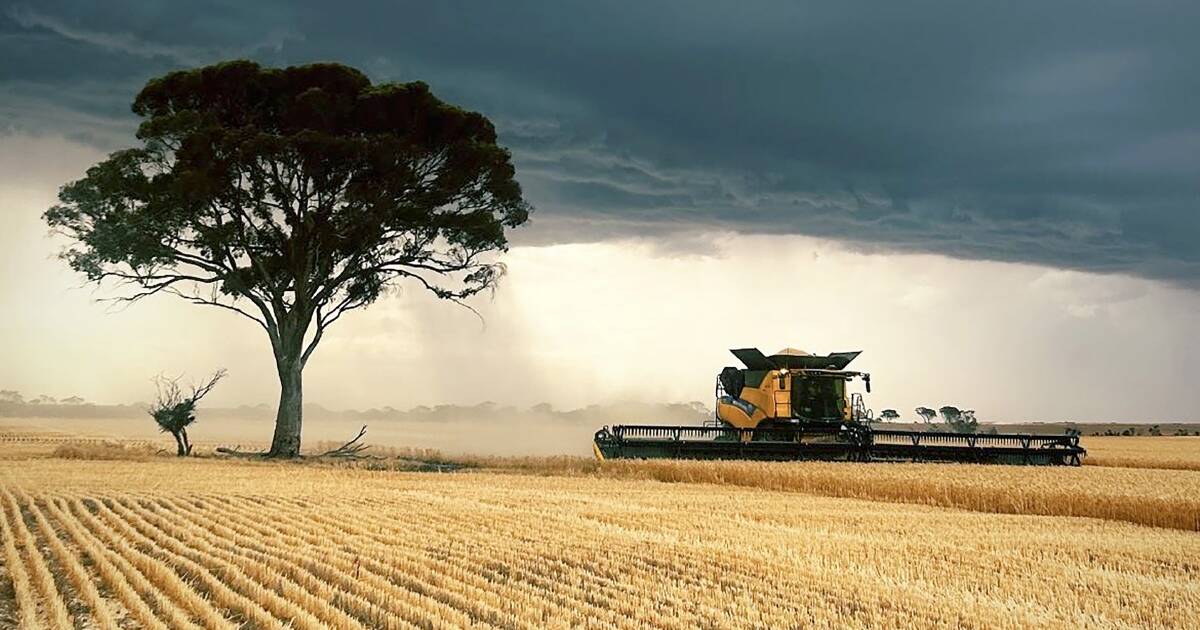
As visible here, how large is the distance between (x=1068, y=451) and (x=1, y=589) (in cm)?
2814

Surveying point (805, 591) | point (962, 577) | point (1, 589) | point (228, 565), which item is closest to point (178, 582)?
point (228, 565)

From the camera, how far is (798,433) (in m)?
31.0

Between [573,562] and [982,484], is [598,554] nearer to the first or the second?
[573,562]

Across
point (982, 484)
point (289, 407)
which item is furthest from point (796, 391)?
point (289, 407)

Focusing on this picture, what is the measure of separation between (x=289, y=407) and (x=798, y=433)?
52.1 ft

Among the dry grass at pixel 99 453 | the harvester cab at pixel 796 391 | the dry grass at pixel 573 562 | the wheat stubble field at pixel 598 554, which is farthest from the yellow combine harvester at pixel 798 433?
the dry grass at pixel 99 453

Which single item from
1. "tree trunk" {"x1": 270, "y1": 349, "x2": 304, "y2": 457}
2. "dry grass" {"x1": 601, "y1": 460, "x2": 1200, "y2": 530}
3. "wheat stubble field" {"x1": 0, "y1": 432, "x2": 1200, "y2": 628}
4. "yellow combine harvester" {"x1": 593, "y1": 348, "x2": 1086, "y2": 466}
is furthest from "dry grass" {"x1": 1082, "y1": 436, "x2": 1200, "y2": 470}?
"tree trunk" {"x1": 270, "y1": 349, "x2": 304, "y2": 457}

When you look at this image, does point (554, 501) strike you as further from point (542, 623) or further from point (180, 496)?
point (542, 623)

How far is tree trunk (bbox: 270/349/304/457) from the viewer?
35.4 meters

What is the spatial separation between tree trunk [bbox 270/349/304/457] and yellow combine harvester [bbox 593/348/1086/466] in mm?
10596

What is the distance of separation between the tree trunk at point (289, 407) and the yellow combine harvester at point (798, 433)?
1060 cm

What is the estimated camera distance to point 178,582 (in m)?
10.7

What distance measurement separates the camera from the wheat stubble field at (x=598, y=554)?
968 centimetres

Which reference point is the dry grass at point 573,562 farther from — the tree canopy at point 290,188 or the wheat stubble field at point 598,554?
the tree canopy at point 290,188
